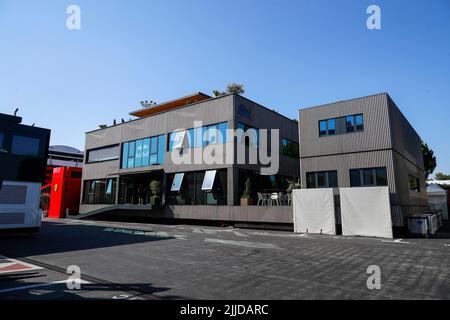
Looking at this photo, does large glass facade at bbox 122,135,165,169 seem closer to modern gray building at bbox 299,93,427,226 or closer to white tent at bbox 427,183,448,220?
modern gray building at bbox 299,93,427,226

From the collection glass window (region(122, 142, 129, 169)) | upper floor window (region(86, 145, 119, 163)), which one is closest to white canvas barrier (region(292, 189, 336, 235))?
glass window (region(122, 142, 129, 169))

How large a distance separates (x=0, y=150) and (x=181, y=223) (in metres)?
14.0

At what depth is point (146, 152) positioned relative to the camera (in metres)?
27.1

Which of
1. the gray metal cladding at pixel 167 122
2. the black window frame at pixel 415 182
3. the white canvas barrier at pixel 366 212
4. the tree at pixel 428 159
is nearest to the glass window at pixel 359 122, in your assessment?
the white canvas barrier at pixel 366 212

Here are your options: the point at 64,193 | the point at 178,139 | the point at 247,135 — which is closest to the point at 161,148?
the point at 178,139

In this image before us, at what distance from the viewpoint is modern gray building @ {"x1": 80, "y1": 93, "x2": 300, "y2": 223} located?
2109 cm

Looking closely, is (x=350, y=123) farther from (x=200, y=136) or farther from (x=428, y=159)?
(x=428, y=159)

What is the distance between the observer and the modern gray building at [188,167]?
69.2ft

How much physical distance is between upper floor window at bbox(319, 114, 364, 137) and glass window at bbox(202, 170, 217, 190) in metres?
8.13

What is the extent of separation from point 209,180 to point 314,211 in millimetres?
8380

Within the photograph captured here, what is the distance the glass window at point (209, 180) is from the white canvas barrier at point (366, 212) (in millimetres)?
9412

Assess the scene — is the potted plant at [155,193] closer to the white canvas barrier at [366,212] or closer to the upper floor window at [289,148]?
the upper floor window at [289,148]

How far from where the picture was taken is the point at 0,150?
42.0 feet

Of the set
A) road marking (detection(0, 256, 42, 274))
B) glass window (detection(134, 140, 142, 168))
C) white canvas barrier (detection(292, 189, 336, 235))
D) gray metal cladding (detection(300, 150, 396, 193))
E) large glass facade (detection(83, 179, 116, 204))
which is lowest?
road marking (detection(0, 256, 42, 274))
